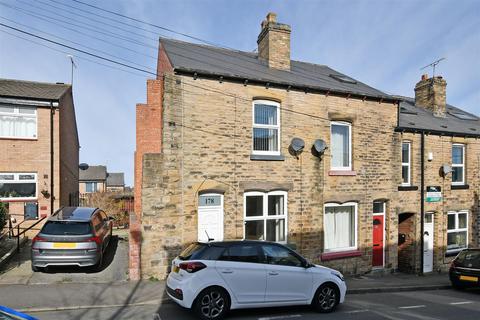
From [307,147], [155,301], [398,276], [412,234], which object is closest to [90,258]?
[155,301]

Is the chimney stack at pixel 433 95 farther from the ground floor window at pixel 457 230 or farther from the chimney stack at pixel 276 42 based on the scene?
the chimney stack at pixel 276 42

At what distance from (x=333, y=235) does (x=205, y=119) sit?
249 inches

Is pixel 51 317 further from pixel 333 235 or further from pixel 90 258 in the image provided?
pixel 333 235

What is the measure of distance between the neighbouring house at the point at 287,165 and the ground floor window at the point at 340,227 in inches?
1.9

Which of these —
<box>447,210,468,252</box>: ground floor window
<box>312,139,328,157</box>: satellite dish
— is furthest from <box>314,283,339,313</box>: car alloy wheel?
<box>447,210,468,252</box>: ground floor window

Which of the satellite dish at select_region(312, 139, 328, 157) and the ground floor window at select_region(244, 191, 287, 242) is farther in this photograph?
the satellite dish at select_region(312, 139, 328, 157)

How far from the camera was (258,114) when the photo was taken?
446 inches

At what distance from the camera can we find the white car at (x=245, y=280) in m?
6.58

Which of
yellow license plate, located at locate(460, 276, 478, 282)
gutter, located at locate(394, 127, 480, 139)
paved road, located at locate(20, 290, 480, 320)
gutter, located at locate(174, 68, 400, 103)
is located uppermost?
gutter, located at locate(174, 68, 400, 103)

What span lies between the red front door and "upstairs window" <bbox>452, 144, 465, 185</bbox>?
522 cm

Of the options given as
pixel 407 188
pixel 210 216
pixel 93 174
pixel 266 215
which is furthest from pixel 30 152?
pixel 93 174

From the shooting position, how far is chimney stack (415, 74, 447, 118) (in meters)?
18.0

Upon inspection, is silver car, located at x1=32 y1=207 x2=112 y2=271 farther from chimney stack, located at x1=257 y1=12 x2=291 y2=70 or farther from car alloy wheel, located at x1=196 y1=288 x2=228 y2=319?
chimney stack, located at x1=257 y1=12 x2=291 y2=70

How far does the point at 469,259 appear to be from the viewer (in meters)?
11.8
